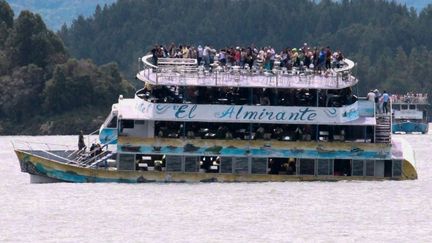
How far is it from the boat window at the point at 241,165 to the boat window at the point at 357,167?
4.20 meters

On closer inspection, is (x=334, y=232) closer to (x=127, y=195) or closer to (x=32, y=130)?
(x=127, y=195)

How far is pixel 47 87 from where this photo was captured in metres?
141

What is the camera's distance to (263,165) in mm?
74938

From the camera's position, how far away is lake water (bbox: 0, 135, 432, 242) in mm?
61344

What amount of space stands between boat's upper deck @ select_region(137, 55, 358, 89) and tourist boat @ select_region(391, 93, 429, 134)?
3377 inches

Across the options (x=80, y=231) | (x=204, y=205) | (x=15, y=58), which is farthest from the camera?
(x=15, y=58)

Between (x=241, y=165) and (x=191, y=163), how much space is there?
1962 mm

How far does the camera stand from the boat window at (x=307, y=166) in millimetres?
75250

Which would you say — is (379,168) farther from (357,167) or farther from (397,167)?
(357,167)

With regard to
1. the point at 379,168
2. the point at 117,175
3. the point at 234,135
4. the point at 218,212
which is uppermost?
the point at 234,135

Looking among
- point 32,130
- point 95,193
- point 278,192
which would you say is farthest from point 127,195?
point 32,130

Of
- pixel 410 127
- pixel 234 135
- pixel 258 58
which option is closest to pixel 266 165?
pixel 234 135

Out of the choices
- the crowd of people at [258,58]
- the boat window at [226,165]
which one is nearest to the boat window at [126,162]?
the boat window at [226,165]

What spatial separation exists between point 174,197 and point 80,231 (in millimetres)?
9569
